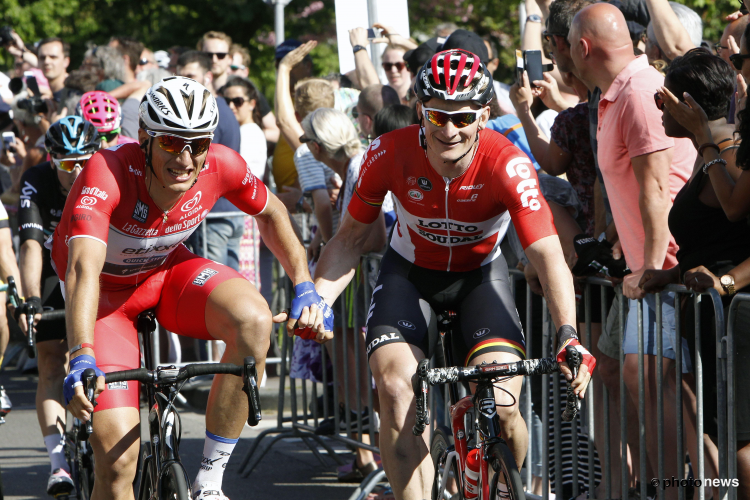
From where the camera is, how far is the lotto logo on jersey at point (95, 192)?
161 inches

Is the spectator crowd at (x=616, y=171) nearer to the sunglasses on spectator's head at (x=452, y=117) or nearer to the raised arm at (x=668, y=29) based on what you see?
the raised arm at (x=668, y=29)

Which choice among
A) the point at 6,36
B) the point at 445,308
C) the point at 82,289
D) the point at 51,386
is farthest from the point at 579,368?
the point at 6,36

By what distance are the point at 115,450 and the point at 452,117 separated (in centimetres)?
211

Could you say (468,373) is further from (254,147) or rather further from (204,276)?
(254,147)

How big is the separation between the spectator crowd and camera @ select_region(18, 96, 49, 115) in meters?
2.45

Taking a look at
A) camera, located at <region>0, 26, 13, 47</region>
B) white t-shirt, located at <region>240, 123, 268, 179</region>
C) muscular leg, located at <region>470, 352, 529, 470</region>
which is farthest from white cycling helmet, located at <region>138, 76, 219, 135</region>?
camera, located at <region>0, 26, 13, 47</region>

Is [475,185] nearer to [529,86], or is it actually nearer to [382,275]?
[382,275]

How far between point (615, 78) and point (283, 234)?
1918 millimetres

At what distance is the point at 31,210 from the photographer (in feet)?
19.9

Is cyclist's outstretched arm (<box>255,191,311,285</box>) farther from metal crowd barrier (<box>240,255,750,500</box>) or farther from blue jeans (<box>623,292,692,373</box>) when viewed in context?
blue jeans (<box>623,292,692,373</box>)

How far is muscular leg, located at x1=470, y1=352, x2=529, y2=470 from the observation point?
398cm

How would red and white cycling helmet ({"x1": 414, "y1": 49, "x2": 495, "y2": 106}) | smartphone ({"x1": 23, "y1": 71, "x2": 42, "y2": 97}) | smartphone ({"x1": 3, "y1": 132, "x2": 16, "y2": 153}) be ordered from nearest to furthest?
red and white cycling helmet ({"x1": 414, "y1": 49, "x2": 495, "y2": 106}) < smartphone ({"x1": 3, "y1": 132, "x2": 16, "y2": 153}) < smartphone ({"x1": 23, "y1": 71, "x2": 42, "y2": 97})

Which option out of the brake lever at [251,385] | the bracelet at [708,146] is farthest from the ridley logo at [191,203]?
the bracelet at [708,146]

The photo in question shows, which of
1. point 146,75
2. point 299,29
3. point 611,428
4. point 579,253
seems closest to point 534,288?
point 579,253
